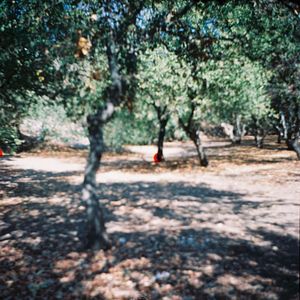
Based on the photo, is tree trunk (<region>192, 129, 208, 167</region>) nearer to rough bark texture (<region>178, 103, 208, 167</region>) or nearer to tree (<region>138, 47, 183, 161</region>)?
rough bark texture (<region>178, 103, 208, 167</region>)

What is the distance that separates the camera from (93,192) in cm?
798

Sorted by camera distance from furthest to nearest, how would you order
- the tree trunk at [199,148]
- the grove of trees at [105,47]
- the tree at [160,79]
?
the tree trunk at [199,148], the tree at [160,79], the grove of trees at [105,47]

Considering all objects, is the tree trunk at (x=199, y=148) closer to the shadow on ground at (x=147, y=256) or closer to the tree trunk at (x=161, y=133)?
the tree trunk at (x=161, y=133)

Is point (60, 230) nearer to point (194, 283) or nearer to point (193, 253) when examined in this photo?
point (193, 253)

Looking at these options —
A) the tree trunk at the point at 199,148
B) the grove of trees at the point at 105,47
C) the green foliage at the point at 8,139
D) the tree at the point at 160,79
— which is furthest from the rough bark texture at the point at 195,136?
the green foliage at the point at 8,139

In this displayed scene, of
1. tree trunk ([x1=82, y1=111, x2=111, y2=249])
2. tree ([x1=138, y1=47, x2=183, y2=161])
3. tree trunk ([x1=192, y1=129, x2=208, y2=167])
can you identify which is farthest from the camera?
tree trunk ([x1=192, y1=129, x2=208, y2=167])

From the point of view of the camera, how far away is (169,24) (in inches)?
362

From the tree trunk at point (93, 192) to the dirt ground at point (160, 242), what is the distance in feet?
1.07

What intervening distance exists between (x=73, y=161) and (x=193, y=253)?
22734mm

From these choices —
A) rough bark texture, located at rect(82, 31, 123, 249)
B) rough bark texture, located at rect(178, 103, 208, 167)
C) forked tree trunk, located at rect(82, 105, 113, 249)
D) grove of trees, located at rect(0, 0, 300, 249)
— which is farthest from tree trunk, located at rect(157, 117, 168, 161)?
forked tree trunk, located at rect(82, 105, 113, 249)

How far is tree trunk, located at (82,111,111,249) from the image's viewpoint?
789 centimetres

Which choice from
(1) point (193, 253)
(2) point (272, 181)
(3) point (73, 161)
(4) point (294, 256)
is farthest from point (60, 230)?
(3) point (73, 161)

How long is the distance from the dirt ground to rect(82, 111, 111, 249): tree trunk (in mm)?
327

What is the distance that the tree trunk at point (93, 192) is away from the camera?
789cm
